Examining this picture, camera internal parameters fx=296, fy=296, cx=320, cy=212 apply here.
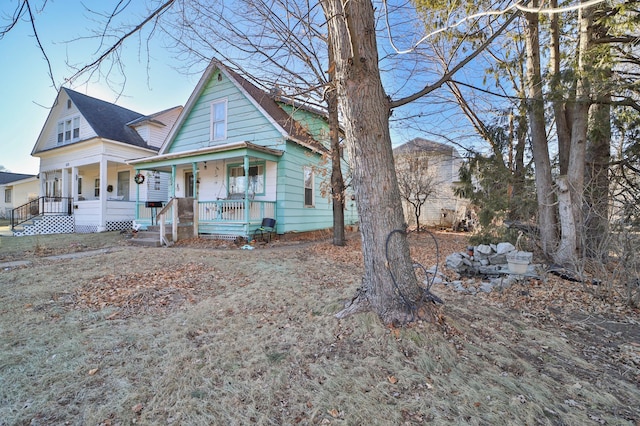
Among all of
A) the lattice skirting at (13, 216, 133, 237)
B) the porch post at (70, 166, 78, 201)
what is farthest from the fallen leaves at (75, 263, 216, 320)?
the porch post at (70, 166, 78, 201)

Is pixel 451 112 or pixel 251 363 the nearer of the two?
pixel 251 363

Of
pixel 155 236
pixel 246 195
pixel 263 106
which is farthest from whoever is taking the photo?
pixel 263 106

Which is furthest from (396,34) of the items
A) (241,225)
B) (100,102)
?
(100,102)

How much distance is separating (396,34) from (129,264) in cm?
807

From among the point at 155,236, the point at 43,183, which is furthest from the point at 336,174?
the point at 43,183

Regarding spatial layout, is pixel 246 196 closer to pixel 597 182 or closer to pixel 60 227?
pixel 597 182

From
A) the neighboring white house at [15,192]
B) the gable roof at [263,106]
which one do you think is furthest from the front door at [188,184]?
the neighboring white house at [15,192]

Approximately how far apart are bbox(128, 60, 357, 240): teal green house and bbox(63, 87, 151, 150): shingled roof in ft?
13.3

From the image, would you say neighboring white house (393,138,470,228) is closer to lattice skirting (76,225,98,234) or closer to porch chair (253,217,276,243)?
porch chair (253,217,276,243)

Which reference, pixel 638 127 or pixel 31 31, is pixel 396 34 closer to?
pixel 638 127

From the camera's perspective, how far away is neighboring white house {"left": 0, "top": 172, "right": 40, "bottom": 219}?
2523cm

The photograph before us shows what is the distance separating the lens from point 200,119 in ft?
41.0

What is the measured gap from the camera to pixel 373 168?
294cm

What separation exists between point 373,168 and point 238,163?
376 inches
